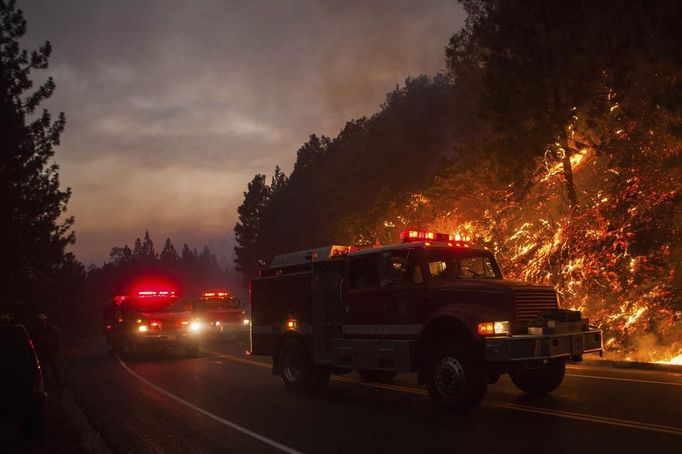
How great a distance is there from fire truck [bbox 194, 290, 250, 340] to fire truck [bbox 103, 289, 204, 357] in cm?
572

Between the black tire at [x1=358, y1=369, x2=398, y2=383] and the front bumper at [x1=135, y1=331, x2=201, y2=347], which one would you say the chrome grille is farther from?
the front bumper at [x1=135, y1=331, x2=201, y2=347]

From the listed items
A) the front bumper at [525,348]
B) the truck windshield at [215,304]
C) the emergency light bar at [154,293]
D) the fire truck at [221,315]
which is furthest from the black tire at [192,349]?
the front bumper at [525,348]

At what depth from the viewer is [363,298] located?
435 inches

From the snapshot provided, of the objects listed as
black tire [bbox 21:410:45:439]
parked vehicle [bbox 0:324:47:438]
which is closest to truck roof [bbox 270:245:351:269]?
parked vehicle [bbox 0:324:47:438]

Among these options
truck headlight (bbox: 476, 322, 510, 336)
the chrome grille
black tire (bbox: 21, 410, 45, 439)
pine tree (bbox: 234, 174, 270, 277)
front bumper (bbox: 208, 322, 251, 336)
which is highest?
pine tree (bbox: 234, 174, 270, 277)

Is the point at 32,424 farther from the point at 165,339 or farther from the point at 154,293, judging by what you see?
the point at 154,293

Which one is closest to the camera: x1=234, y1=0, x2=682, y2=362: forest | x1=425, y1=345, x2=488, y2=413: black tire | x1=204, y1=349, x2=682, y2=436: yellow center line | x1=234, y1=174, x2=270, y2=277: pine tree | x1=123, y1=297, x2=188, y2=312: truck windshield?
x1=204, y1=349, x2=682, y2=436: yellow center line

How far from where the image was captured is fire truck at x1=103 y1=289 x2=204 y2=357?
70.4 feet

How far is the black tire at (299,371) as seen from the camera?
12117 millimetres

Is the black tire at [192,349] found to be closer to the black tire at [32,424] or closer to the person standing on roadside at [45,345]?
the person standing on roadside at [45,345]

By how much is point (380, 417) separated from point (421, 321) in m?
1.59

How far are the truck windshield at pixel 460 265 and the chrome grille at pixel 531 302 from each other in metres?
1.16

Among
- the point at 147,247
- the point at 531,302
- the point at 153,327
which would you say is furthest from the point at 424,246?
the point at 147,247

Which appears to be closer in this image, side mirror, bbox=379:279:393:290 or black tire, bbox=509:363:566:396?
side mirror, bbox=379:279:393:290
